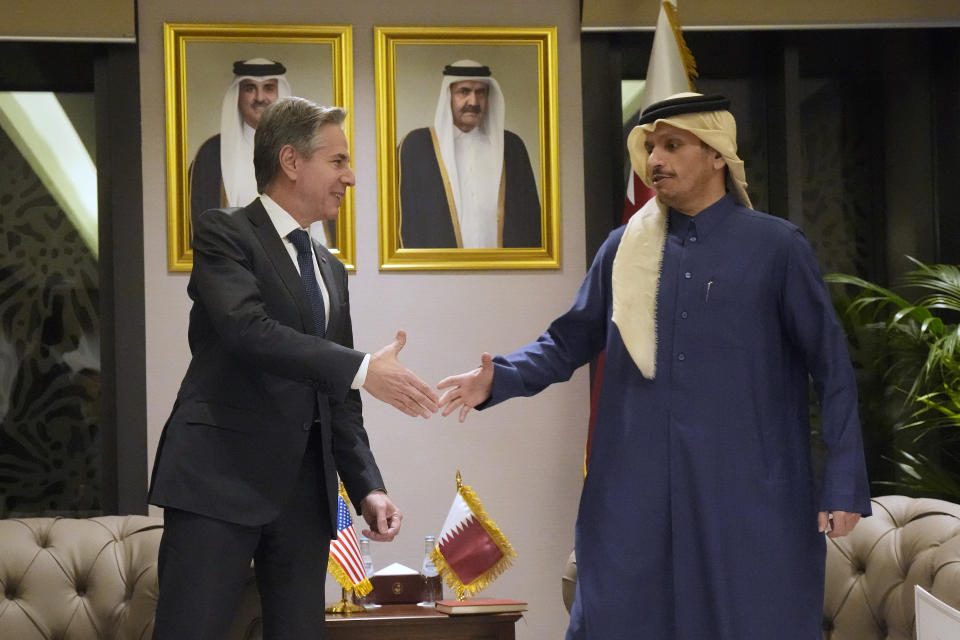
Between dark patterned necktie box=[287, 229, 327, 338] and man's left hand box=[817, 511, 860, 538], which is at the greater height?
dark patterned necktie box=[287, 229, 327, 338]

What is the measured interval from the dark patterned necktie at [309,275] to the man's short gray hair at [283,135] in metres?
0.15

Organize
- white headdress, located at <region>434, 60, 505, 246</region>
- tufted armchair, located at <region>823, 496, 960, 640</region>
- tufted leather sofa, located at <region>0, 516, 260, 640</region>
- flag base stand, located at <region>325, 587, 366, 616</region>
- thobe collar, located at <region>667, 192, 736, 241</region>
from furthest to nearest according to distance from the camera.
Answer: white headdress, located at <region>434, 60, 505, 246</region>
flag base stand, located at <region>325, 587, 366, 616</region>
tufted leather sofa, located at <region>0, 516, 260, 640</region>
tufted armchair, located at <region>823, 496, 960, 640</region>
thobe collar, located at <region>667, 192, 736, 241</region>

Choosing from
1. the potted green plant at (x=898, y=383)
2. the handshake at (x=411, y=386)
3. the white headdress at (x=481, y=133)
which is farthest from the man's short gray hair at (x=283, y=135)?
the potted green plant at (x=898, y=383)

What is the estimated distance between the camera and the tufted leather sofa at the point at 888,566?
118 inches

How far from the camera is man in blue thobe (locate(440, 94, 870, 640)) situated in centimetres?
248

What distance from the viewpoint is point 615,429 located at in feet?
8.60

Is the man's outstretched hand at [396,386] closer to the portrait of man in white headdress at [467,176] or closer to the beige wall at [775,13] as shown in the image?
the portrait of man in white headdress at [467,176]

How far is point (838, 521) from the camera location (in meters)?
2.46

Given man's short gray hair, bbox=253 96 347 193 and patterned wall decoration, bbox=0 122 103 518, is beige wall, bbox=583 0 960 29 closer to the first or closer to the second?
man's short gray hair, bbox=253 96 347 193

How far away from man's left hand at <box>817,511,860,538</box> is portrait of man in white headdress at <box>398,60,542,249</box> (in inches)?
77.7

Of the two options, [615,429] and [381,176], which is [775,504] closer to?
[615,429]

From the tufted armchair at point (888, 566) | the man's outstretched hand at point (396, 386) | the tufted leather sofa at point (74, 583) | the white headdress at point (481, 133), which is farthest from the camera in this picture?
the white headdress at point (481, 133)

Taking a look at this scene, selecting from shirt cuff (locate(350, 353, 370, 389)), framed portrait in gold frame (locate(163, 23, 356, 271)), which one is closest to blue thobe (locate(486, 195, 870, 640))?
shirt cuff (locate(350, 353, 370, 389))

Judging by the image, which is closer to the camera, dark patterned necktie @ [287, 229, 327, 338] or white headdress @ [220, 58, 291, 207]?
dark patterned necktie @ [287, 229, 327, 338]
